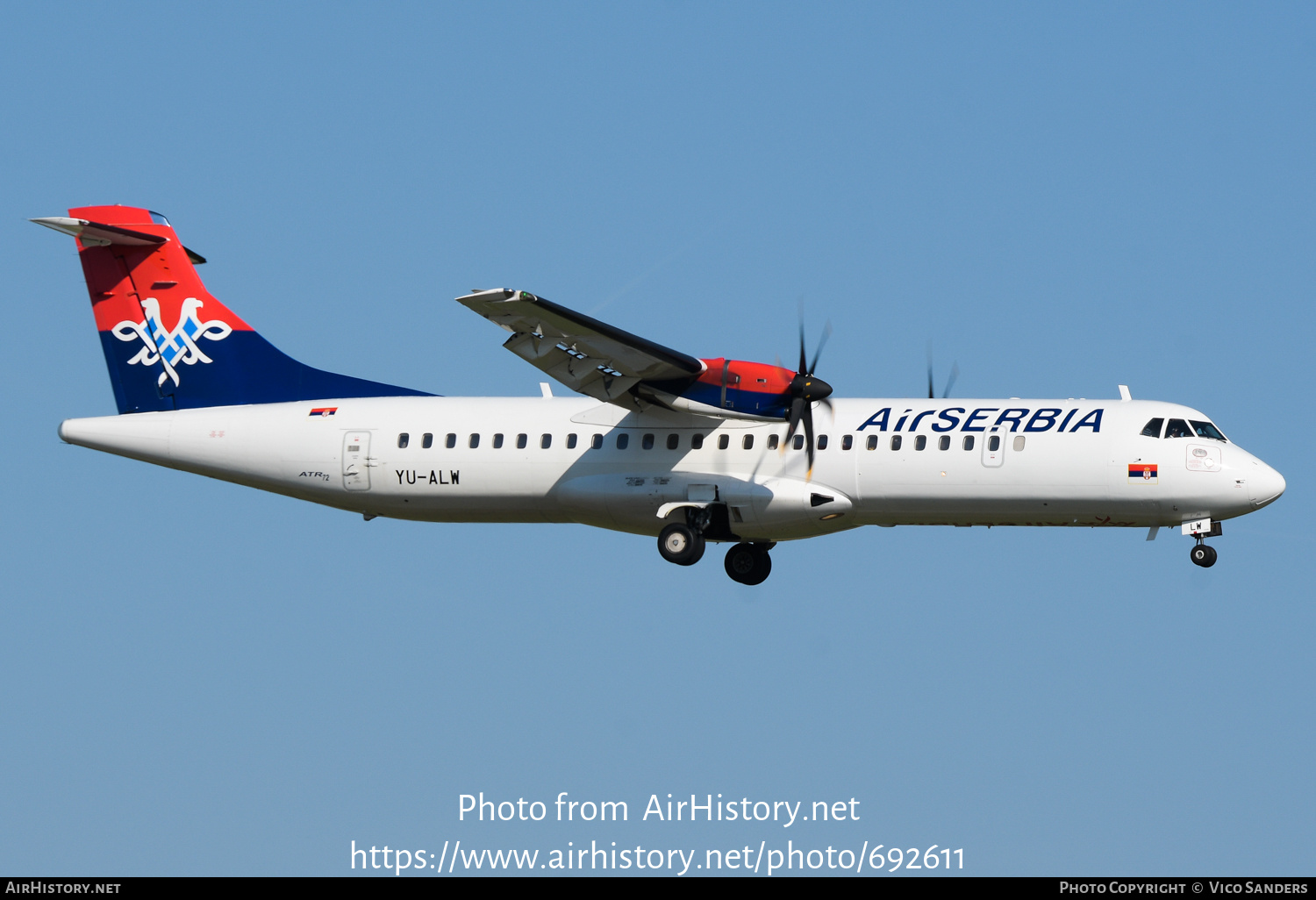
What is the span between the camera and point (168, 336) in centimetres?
2756

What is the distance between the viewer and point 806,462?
968 inches

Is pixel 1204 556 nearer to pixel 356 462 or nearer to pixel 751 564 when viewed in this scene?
pixel 751 564

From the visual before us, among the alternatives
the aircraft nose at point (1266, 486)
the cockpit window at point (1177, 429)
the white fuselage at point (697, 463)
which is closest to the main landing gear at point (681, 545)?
the white fuselage at point (697, 463)

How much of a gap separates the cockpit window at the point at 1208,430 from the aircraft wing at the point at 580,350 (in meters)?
7.00

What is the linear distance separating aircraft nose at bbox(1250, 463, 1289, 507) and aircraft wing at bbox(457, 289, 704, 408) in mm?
7815

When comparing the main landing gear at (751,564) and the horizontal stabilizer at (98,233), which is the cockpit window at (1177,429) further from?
the horizontal stabilizer at (98,233)

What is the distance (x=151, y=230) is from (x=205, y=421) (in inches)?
138

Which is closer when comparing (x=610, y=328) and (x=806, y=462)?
(x=610, y=328)

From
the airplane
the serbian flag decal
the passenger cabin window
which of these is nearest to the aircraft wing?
the airplane
